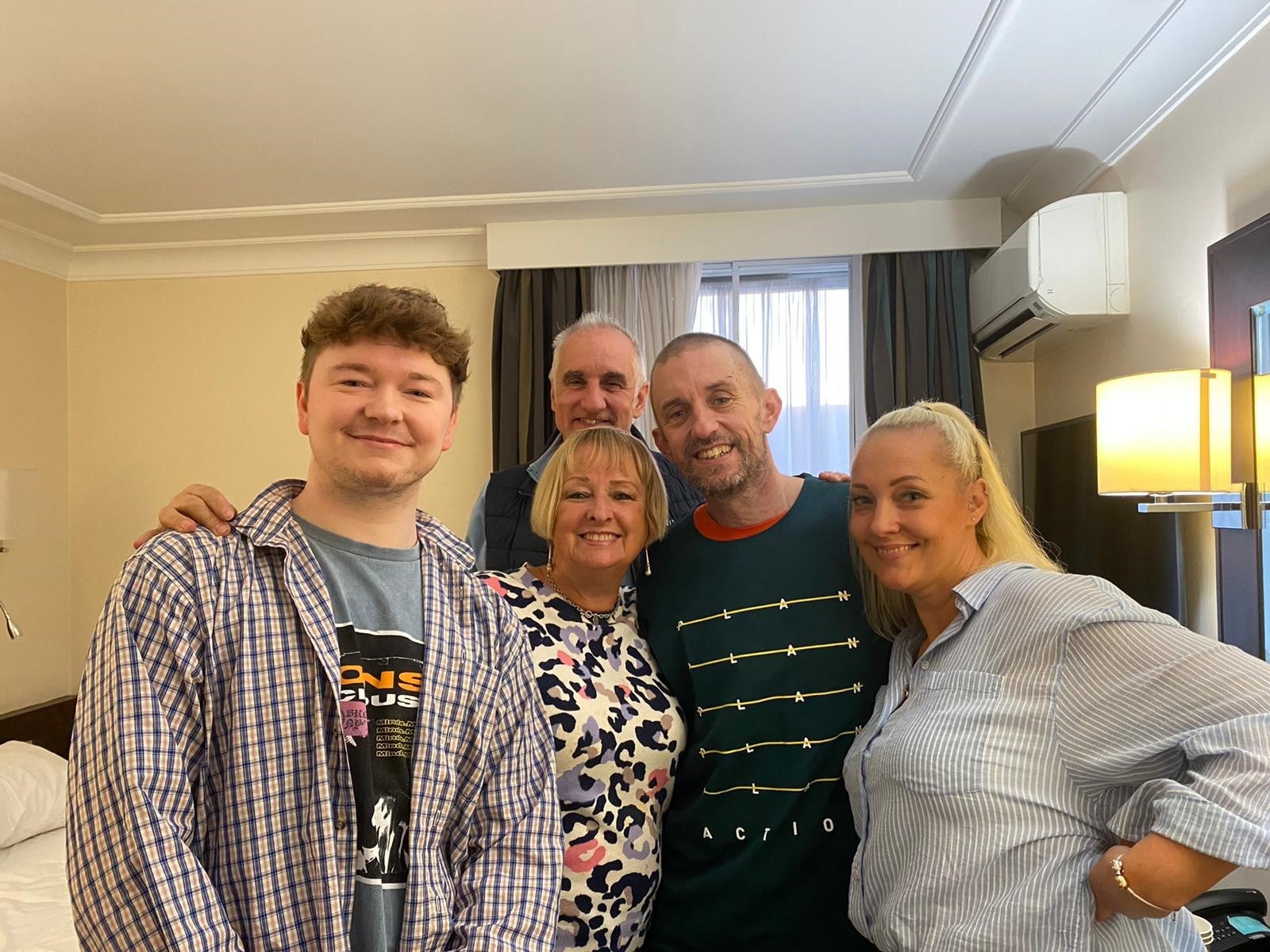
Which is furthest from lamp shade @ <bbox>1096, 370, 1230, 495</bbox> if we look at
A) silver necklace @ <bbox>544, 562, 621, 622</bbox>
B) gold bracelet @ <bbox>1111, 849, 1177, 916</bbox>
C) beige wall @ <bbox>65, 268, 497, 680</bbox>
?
beige wall @ <bbox>65, 268, 497, 680</bbox>

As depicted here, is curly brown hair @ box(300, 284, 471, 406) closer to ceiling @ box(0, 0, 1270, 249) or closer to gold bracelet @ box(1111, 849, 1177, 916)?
gold bracelet @ box(1111, 849, 1177, 916)

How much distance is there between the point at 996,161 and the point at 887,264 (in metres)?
0.73

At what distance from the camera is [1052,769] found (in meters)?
1.29

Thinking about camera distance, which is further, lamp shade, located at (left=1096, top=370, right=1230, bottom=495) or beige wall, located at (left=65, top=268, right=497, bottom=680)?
beige wall, located at (left=65, top=268, right=497, bottom=680)

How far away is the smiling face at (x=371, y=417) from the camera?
135 centimetres

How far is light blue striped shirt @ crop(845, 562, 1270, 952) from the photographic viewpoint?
1.13 m

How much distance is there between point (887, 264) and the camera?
4.20m

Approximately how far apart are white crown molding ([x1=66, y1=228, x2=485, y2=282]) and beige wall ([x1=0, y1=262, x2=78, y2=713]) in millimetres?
333

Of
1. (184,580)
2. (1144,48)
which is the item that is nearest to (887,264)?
(1144,48)

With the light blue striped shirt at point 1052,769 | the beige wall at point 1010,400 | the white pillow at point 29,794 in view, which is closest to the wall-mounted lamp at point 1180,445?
the light blue striped shirt at point 1052,769

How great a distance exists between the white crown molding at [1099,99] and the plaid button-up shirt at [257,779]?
2.49m

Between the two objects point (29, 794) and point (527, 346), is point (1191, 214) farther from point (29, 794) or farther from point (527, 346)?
point (29, 794)

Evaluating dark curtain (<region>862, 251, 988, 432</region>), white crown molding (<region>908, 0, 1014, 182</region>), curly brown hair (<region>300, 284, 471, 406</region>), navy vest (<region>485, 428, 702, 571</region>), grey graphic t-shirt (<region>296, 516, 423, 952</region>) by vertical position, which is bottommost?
grey graphic t-shirt (<region>296, 516, 423, 952</region>)

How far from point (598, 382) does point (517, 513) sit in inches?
16.2
